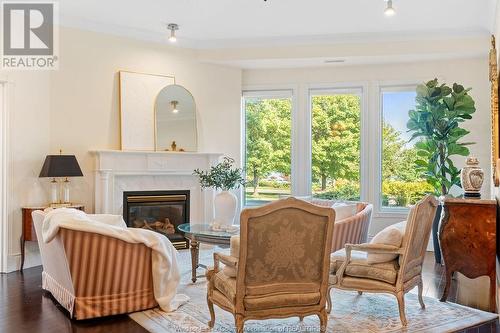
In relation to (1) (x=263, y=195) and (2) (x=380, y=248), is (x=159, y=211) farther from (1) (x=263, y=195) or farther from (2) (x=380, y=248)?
(2) (x=380, y=248)

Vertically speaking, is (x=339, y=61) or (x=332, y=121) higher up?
(x=339, y=61)

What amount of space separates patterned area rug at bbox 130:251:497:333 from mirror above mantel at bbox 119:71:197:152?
111 inches

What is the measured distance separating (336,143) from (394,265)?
389 centimetres

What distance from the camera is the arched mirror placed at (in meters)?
6.56

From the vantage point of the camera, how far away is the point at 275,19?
583 centimetres

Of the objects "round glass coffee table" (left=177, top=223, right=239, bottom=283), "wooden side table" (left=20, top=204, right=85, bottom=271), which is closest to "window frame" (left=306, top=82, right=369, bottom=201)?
"round glass coffee table" (left=177, top=223, right=239, bottom=283)

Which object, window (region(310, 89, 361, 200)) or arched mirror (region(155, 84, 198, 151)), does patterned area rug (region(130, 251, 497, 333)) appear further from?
window (region(310, 89, 361, 200))

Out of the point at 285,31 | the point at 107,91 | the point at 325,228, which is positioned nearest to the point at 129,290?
the point at 325,228

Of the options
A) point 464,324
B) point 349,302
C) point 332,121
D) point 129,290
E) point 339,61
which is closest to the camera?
point 464,324

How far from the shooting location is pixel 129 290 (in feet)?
12.5

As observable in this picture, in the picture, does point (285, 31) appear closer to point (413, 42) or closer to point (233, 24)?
point (233, 24)

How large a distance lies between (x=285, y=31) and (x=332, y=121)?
173cm

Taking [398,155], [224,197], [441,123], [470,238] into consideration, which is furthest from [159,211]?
[470,238]

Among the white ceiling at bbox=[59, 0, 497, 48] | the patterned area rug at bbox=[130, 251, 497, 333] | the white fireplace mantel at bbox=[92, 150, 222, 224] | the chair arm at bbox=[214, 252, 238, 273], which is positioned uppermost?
the white ceiling at bbox=[59, 0, 497, 48]
